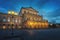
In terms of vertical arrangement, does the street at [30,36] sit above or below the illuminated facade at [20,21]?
below

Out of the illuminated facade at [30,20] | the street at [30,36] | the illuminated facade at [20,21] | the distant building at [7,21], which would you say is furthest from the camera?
the illuminated facade at [30,20]

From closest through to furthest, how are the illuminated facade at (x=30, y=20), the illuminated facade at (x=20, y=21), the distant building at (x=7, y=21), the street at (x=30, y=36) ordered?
1. the street at (x=30, y=36)
2. the distant building at (x=7, y=21)
3. the illuminated facade at (x=20, y=21)
4. the illuminated facade at (x=30, y=20)

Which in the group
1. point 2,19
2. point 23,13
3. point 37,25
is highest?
point 23,13

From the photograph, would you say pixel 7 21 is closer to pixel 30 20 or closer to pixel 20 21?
pixel 20 21

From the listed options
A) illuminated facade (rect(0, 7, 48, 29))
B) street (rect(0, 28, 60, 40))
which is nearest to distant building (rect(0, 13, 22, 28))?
illuminated facade (rect(0, 7, 48, 29))

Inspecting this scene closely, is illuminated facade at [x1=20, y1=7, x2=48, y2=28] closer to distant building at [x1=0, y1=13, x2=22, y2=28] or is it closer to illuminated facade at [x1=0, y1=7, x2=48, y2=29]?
illuminated facade at [x1=0, y1=7, x2=48, y2=29]

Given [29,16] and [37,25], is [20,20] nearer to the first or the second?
[29,16]

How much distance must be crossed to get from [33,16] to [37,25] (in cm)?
956

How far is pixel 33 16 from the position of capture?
79000mm

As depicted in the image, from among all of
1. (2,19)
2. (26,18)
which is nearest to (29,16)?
(26,18)

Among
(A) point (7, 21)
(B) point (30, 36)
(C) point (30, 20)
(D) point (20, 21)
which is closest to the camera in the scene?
(B) point (30, 36)

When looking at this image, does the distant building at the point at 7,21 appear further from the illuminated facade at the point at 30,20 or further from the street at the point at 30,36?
the street at the point at 30,36

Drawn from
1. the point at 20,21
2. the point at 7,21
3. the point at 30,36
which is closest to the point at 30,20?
the point at 20,21

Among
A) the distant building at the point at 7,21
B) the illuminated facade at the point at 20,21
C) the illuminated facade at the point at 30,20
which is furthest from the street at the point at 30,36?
the illuminated facade at the point at 30,20
